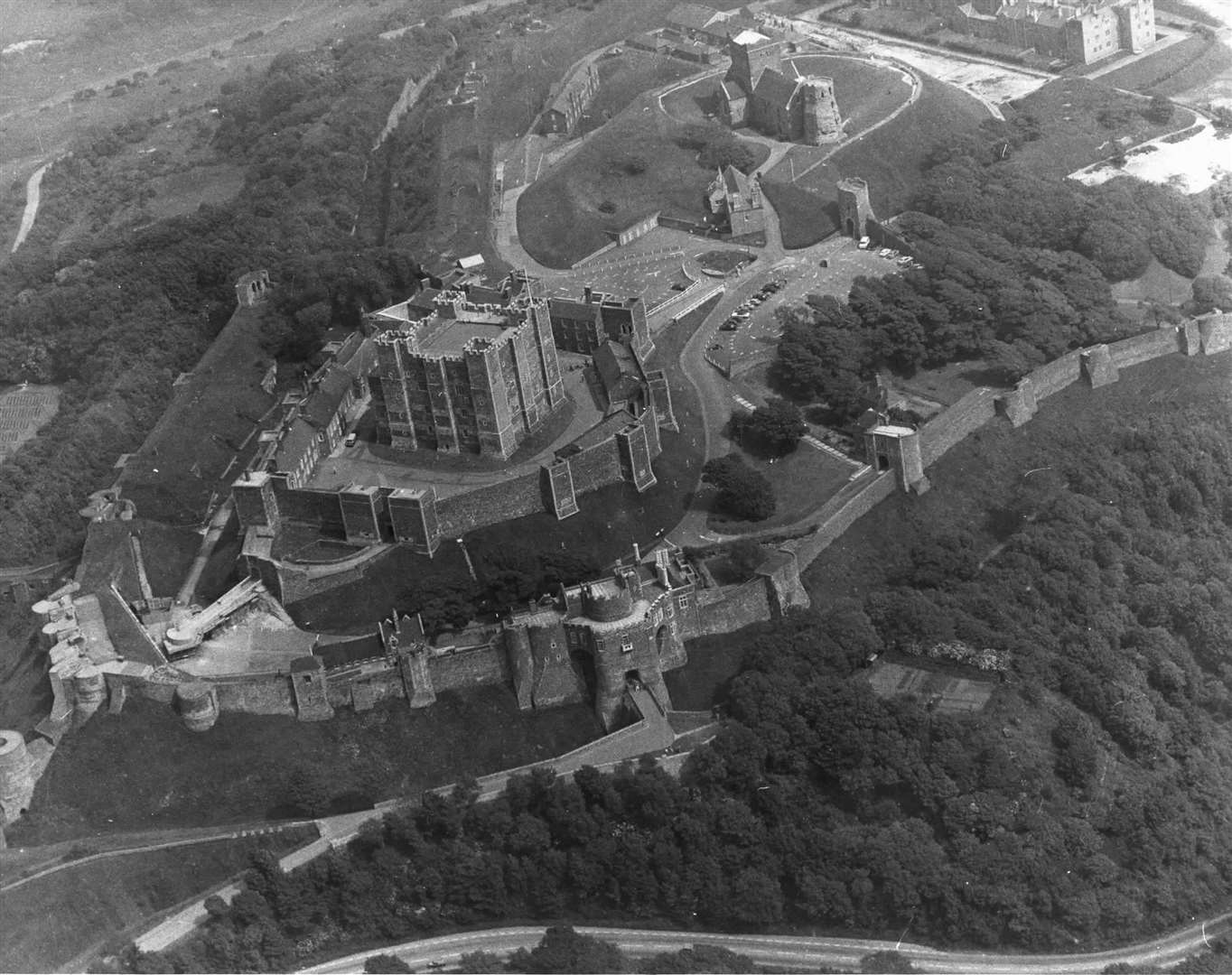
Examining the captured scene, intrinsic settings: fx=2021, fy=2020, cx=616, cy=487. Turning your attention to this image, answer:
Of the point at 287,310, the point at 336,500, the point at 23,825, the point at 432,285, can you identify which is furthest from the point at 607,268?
the point at 23,825

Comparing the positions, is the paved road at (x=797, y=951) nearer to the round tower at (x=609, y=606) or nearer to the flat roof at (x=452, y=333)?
the round tower at (x=609, y=606)

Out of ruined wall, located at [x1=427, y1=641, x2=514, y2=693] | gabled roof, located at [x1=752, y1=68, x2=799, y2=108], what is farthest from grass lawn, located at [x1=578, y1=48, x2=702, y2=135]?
ruined wall, located at [x1=427, y1=641, x2=514, y2=693]

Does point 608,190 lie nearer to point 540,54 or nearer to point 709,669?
point 540,54

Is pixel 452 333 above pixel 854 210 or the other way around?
above

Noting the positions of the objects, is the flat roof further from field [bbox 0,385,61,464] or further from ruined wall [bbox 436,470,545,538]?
field [bbox 0,385,61,464]

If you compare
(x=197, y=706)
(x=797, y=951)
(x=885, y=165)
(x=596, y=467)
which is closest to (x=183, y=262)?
(x=885, y=165)
